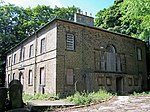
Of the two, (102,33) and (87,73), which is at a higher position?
(102,33)

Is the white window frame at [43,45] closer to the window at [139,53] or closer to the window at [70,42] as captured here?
the window at [70,42]

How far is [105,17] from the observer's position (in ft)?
106

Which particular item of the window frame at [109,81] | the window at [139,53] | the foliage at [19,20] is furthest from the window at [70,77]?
the foliage at [19,20]

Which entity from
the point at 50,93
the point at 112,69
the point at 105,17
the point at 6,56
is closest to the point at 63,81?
the point at 50,93

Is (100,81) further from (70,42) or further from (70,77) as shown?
(70,42)

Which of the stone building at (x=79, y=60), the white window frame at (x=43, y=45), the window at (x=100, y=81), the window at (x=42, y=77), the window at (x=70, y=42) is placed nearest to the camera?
Answer: the stone building at (x=79, y=60)

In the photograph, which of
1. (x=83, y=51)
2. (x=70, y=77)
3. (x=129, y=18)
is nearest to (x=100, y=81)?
(x=70, y=77)

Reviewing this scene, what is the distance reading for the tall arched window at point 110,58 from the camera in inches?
830

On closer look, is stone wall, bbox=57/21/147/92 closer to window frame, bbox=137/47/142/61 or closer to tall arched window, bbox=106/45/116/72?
tall arched window, bbox=106/45/116/72

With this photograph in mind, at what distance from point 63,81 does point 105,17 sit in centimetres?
1853

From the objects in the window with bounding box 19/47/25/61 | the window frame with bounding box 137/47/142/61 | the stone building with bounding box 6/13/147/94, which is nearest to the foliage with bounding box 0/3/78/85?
the window with bounding box 19/47/25/61

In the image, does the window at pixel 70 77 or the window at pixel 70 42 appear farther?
the window at pixel 70 42

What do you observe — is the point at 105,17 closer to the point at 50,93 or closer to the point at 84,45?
the point at 84,45

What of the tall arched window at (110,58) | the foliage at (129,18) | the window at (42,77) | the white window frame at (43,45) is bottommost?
the window at (42,77)
